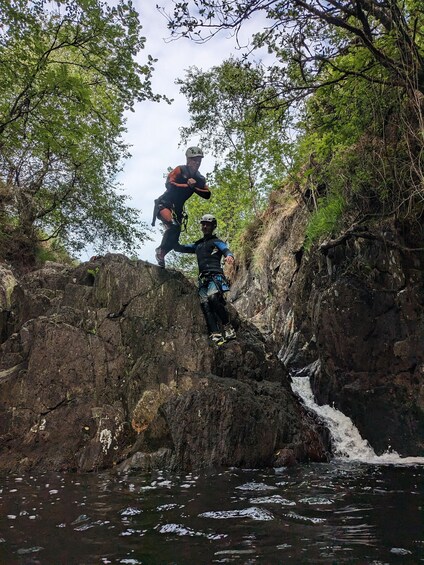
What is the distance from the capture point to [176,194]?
11.4 m

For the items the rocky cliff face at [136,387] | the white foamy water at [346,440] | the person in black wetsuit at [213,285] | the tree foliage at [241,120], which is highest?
the tree foliage at [241,120]

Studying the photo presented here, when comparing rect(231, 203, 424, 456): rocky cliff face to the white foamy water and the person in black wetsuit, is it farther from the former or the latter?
the person in black wetsuit

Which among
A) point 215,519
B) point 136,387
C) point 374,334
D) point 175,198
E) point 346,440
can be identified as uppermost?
point 175,198

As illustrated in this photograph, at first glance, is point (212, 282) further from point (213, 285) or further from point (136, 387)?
point (136, 387)

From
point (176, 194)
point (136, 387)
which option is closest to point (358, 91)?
point (176, 194)

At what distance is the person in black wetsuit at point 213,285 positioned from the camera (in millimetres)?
10469

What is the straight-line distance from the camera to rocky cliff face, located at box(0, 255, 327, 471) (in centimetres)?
796

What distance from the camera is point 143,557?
3459 millimetres

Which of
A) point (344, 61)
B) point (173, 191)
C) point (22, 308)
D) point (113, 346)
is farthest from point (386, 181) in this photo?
point (22, 308)

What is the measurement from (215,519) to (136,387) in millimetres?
4960

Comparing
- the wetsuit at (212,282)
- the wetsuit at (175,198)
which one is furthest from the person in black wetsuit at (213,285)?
the wetsuit at (175,198)

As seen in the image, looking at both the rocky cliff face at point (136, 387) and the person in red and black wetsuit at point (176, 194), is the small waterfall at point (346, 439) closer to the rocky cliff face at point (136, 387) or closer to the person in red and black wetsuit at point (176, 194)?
the rocky cliff face at point (136, 387)

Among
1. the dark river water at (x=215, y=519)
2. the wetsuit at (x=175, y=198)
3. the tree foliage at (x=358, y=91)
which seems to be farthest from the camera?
the wetsuit at (x=175, y=198)

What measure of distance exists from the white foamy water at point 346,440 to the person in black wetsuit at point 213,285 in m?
3.59
